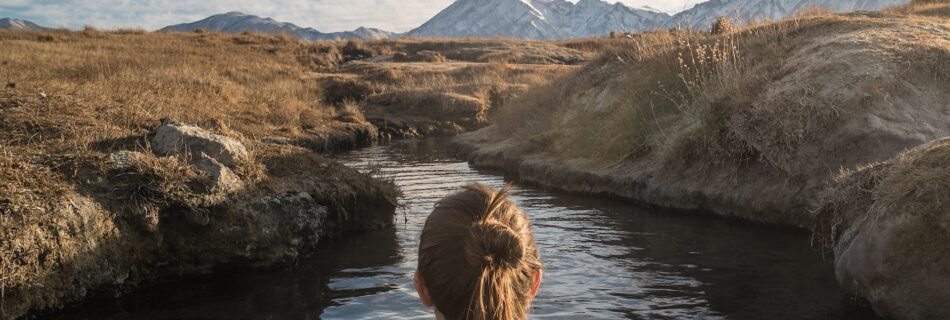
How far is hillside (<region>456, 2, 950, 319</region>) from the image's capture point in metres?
10.3

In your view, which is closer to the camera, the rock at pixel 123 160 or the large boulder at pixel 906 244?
the large boulder at pixel 906 244

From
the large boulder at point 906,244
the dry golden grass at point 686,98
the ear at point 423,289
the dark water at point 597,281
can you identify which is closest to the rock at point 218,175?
the dark water at point 597,281

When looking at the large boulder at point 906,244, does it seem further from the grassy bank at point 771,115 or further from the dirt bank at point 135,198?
the dirt bank at point 135,198

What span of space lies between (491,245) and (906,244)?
5042mm

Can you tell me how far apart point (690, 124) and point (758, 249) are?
4426 millimetres

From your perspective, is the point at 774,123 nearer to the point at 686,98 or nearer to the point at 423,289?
the point at 686,98

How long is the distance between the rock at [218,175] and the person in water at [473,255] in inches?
235

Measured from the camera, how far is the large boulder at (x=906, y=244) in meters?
6.19

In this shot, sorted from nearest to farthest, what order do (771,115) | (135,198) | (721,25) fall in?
(135,198) < (771,115) < (721,25)

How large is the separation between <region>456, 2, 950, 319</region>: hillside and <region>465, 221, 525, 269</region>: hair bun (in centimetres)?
485

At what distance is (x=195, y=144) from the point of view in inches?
348

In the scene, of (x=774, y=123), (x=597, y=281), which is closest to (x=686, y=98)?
(x=774, y=123)

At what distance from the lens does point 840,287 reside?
282 inches

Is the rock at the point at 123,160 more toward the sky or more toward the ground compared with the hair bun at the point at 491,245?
more toward the ground
